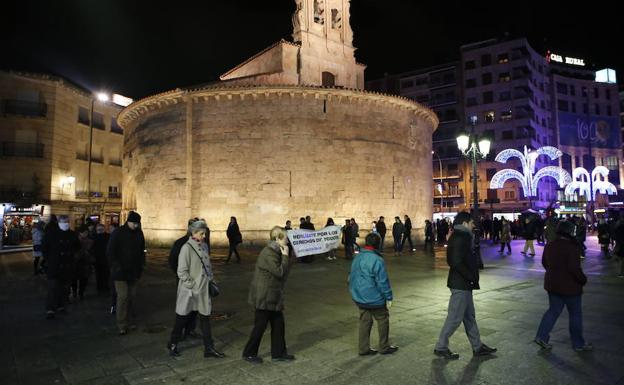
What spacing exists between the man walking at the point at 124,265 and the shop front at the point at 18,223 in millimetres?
21871

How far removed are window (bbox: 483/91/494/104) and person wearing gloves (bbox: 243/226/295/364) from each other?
187 feet

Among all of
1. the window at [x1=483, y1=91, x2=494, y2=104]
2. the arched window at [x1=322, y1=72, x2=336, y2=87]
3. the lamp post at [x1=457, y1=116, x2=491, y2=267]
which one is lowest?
the lamp post at [x1=457, y1=116, x2=491, y2=267]

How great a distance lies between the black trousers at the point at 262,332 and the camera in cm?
515

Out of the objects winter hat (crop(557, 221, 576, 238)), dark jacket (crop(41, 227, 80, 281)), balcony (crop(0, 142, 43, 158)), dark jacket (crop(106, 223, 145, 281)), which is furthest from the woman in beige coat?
balcony (crop(0, 142, 43, 158))

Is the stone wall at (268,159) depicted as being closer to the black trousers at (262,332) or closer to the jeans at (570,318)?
the black trousers at (262,332)

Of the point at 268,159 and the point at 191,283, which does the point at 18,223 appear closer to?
the point at 268,159

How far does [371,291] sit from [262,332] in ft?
4.74

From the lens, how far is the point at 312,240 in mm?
9297

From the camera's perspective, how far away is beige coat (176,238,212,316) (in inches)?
212

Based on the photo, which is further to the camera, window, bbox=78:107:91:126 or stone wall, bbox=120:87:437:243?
window, bbox=78:107:91:126

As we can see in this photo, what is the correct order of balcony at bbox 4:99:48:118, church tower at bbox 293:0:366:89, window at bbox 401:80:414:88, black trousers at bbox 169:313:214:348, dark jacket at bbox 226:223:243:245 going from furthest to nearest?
window at bbox 401:80:414:88 < balcony at bbox 4:99:48:118 < church tower at bbox 293:0:366:89 < dark jacket at bbox 226:223:243:245 < black trousers at bbox 169:313:214:348

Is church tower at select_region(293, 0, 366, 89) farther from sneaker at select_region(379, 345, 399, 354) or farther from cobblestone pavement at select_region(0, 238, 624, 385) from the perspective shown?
sneaker at select_region(379, 345, 399, 354)

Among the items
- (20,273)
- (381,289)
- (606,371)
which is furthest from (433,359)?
(20,273)

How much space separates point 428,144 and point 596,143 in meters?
50.0
